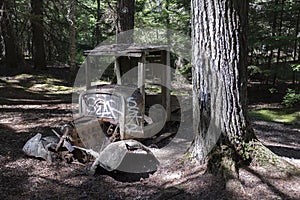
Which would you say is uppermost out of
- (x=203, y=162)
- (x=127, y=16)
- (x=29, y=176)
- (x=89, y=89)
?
(x=127, y=16)

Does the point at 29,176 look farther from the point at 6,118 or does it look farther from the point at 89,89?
the point at 6,118

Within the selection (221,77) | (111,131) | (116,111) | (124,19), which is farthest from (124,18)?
(221,77)

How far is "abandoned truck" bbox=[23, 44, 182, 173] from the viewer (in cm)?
435

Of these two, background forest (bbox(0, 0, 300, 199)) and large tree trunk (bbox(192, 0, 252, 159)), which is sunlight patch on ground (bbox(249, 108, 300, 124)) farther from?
large tree trunk (bbox(192, 0, 252, 159))

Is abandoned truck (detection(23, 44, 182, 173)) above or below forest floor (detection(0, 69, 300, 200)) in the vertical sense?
above

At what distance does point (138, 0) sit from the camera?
12.0 m

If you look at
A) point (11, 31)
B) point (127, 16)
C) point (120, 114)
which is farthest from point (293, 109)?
point (11, 31)

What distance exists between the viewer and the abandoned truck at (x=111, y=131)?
4.35 metres

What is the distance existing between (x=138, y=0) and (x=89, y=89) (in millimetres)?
7572

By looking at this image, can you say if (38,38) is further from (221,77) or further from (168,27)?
(221,77)

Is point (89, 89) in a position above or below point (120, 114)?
above

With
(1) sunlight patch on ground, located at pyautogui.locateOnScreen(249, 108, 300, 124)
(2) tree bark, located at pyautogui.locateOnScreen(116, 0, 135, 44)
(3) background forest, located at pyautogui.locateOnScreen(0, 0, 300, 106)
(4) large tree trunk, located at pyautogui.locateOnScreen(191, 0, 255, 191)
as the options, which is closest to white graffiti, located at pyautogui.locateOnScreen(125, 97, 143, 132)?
(4) large tree trunk, located at pyautogui.locateOnScreen(191, 0, 255, 191)

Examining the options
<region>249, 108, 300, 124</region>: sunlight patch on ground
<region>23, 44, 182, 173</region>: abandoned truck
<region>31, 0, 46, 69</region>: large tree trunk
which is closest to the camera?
<region>23, 44, 182, 173</region>: abandoned truck

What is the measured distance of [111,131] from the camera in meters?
5.18
